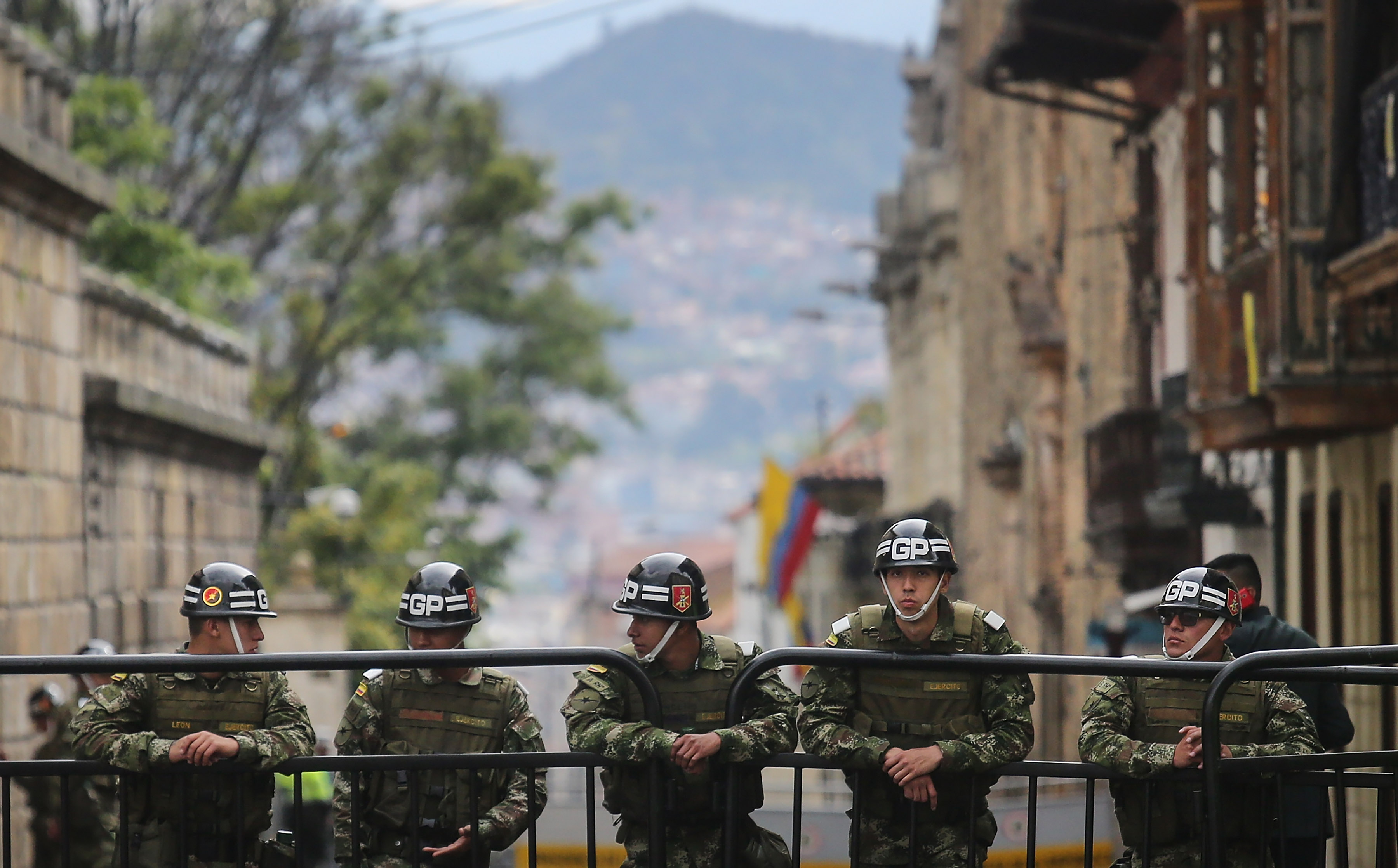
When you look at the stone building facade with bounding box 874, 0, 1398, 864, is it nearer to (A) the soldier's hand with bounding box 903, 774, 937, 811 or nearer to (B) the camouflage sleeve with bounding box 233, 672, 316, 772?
(A) the soldier's hand with bounding box 903, 774, 937, 811

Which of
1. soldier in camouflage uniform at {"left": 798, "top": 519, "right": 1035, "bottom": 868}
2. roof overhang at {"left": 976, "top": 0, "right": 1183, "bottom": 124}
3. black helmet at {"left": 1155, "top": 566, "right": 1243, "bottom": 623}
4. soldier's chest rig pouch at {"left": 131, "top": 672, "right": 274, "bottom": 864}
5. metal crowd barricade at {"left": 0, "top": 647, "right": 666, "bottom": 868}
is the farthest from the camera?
roof overhang at {"left": 976, "top": 0, "right": 1183, "bottom": 124}

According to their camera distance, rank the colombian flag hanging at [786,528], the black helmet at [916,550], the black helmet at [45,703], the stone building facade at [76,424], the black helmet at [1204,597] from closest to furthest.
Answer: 1. the black helmet at [916,550]
2. the black helmet at [1204,597]
3. the black helmet at [45,703]
4. the stone building facade at [76,424]
5. the colombian flag hanging at [786,528]

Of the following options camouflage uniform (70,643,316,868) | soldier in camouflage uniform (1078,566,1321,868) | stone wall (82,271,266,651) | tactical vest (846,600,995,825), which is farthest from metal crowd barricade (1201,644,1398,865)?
stone wall (82,271,266,651)

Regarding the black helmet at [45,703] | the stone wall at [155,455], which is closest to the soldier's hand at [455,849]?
the black helmet at [45,703]

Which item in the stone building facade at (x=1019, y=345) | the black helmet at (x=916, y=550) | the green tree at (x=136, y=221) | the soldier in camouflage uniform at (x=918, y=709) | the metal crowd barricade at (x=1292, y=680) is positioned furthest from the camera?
the green tree at (x=136, y=221)

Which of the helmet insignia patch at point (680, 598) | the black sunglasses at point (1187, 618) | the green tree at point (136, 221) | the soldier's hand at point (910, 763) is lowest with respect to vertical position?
the soldier's hand at point (910, 763)

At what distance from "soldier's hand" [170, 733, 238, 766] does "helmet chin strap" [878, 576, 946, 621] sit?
2350mm

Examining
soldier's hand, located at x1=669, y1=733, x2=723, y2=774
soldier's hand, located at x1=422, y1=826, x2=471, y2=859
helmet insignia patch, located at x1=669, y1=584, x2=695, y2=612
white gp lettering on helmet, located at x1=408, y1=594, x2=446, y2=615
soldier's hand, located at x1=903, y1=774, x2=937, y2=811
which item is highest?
helmet insignia patch, located at x1=669, y1=584, x2=695, y2=612

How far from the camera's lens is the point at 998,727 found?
294 inches

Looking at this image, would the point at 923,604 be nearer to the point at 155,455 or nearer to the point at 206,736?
the point at 206,736

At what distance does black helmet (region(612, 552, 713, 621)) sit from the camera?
7.69 meters

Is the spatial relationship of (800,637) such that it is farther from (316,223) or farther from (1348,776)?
(1348,776)

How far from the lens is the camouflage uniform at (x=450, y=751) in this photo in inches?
299

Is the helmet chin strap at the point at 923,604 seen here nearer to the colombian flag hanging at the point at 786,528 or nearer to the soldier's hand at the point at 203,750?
A: the soldier's hand at the point at 203,750
